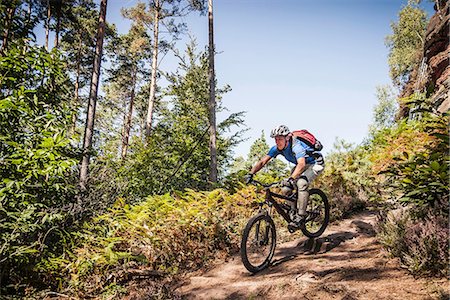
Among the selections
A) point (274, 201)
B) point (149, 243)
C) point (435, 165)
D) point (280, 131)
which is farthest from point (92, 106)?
point (435, 165)

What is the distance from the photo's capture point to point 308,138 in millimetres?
5734

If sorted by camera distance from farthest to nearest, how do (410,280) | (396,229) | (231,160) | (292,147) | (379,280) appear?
(231,160)
(292,147)
(396,229)
(379,280)
(410,280)

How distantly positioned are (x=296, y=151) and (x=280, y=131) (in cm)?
49

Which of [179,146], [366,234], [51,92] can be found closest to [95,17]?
[179,146]

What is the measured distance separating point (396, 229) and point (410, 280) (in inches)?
37.4

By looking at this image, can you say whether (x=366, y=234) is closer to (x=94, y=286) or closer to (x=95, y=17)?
(x=94, y=286)

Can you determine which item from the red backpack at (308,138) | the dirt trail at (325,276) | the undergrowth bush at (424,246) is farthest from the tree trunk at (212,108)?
the undergrowth bush at (424,246)

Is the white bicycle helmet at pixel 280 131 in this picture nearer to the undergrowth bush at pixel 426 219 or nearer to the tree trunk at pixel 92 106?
the undergrowth bush at pixel 426 219

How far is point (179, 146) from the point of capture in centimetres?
1535

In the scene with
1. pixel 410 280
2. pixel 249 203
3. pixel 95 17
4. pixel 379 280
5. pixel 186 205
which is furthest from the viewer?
pixel 95 17

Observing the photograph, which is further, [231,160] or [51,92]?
[231,160]

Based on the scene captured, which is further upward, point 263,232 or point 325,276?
point 263,232

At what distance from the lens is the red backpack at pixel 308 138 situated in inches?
225

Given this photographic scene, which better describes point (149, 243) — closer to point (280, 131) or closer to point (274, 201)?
point (274, 201)
